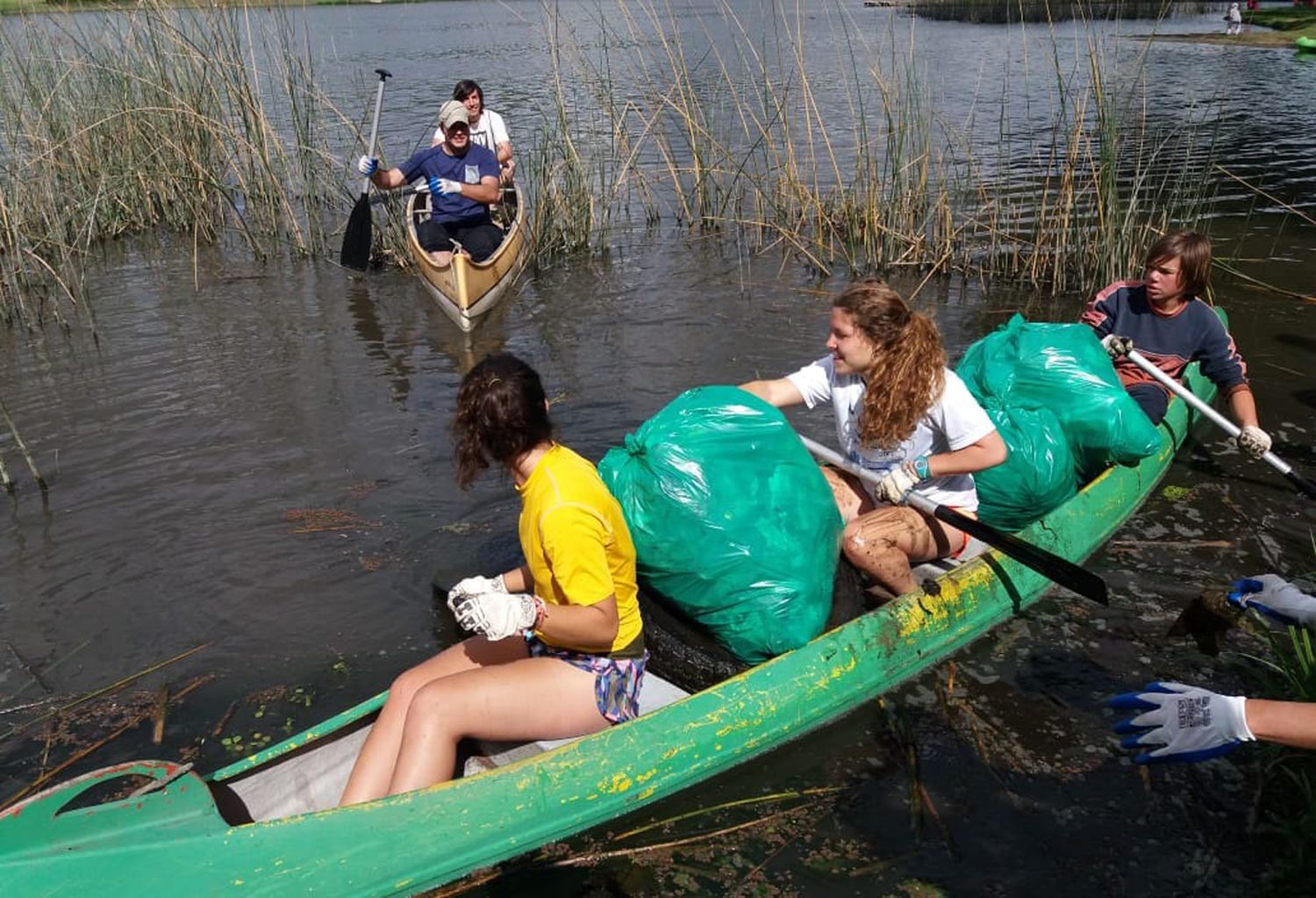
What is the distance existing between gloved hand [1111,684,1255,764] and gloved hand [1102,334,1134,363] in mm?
3085

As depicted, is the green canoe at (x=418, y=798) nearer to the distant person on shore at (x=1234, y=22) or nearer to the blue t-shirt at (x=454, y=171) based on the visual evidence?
the blue t-shirt at (x=454, y=171)

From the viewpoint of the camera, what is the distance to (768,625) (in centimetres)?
414

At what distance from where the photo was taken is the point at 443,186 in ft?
32.0

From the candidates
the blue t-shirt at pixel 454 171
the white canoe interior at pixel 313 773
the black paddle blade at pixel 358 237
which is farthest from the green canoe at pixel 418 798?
the black paddle blade at pixel 358 237

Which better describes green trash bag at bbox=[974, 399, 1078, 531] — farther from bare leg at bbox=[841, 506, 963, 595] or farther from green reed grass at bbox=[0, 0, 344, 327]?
green reed grass at bbox=[0, 0, 344, 327]

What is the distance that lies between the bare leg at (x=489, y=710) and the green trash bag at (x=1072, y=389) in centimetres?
282

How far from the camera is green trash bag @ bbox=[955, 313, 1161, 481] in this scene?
5457 millimetres

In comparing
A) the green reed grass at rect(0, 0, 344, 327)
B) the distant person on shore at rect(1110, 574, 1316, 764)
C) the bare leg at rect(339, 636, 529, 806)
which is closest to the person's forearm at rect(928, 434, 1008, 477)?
the distant person on shore at rect(1110, 574, 1316, 764)

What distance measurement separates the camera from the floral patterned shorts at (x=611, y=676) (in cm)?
357

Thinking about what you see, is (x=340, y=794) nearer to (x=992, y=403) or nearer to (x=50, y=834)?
(x=50, y=834)

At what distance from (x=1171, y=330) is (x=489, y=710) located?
4.64 meters

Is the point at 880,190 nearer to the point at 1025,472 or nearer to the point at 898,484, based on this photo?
the point at 1025,472

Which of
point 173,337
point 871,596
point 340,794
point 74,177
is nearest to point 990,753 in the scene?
point 871,596

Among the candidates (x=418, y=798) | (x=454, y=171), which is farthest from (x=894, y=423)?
(x=454, y=171)
